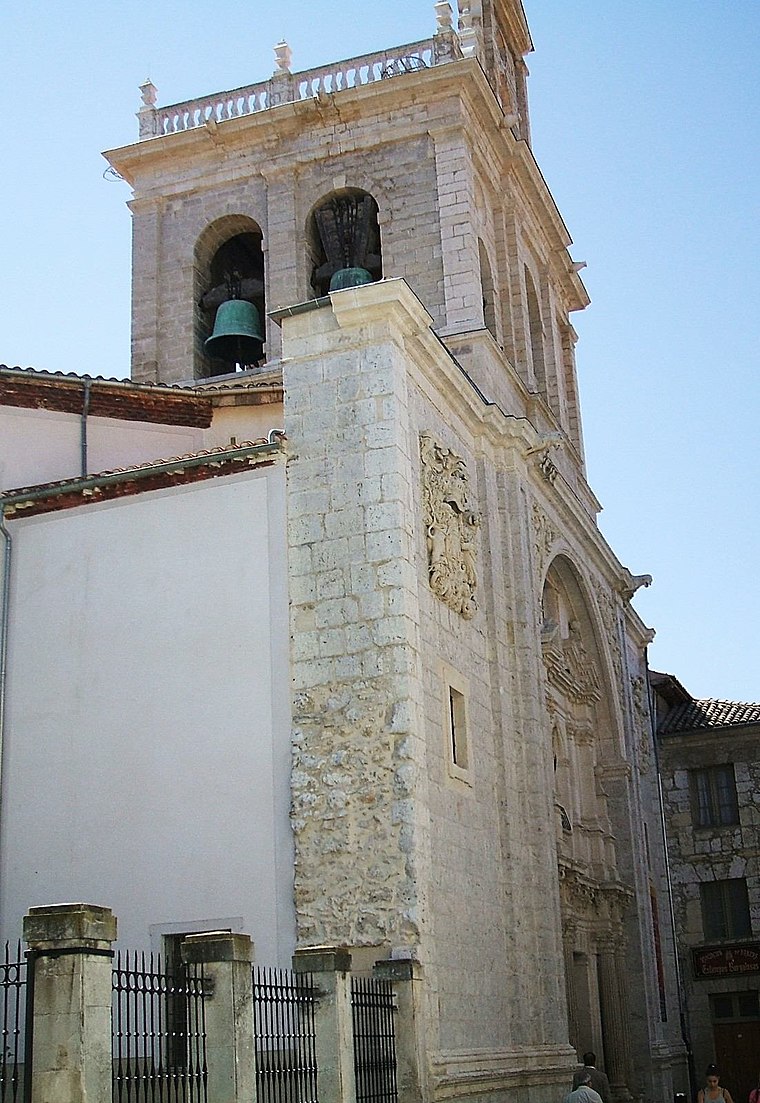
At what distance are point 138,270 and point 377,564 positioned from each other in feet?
38.4

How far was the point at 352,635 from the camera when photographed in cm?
1405

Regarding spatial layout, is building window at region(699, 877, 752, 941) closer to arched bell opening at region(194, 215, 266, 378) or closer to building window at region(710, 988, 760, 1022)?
building window at region(710, 988, 760, 1022)

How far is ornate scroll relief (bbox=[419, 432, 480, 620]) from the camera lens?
15.3 meters

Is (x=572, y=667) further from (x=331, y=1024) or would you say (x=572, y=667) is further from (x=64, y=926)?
(x=64, y=926)

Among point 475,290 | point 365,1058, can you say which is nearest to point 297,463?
point 365,1058

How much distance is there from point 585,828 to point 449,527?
27.2 ft

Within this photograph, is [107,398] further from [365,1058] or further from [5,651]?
[365,1058]

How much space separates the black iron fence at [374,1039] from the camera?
39.0 feet

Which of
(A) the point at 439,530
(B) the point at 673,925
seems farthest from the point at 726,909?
(A) the point at 439,530

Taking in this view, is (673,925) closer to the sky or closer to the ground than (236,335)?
closer to the ground

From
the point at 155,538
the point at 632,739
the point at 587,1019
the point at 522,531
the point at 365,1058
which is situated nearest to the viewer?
the point at 365,1058

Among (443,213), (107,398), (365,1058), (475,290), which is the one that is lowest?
(365,1058)

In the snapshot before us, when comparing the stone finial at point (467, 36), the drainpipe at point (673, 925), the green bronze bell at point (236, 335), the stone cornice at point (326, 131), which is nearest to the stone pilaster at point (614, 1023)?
the drainpipe at point (673, 925)

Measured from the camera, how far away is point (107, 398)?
738 inches
